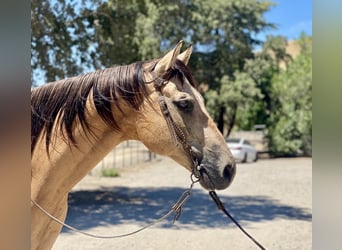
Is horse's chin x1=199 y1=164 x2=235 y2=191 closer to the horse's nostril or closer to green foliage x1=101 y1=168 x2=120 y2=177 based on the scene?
the horse's nostril

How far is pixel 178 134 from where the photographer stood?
1760 millimetres

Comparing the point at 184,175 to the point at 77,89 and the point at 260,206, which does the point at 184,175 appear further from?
the point at 77,89

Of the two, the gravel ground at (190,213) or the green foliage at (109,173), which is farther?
the green foliage at (109,173)

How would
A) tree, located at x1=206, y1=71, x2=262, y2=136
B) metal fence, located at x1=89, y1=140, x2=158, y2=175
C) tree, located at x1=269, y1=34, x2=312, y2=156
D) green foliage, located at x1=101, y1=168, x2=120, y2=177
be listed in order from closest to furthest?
green foliage, located at x1=101, y1=168, x2=120, y2=177 → metal fence, located at x1=89, y1=140, x2=158, y2=175 → tree, located at x1=206, y1=71, x2=262, y2=136 → tree, located at x1=269, y1=34, x2=312, y2=156

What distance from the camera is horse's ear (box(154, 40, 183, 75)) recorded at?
69.1 inches

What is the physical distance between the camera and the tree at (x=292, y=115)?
1788 cm

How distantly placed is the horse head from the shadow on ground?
4.28m

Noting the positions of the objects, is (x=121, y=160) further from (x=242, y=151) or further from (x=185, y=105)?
(x=185, y=105)

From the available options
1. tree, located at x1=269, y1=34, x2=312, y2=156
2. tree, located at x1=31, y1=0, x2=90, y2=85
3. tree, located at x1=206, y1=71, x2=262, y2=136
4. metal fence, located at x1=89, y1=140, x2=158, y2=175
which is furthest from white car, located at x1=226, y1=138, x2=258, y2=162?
tree, located at x1=31, y1=0, x2=90, y2=85

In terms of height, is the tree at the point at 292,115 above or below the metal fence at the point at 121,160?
above

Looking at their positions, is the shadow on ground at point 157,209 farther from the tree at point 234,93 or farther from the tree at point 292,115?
the tree at point 292,115

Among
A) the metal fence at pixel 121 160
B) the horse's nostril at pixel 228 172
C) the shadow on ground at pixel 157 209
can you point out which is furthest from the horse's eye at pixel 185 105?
the metal fence at pixel 121 160

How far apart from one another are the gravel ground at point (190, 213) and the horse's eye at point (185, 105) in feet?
3.44
